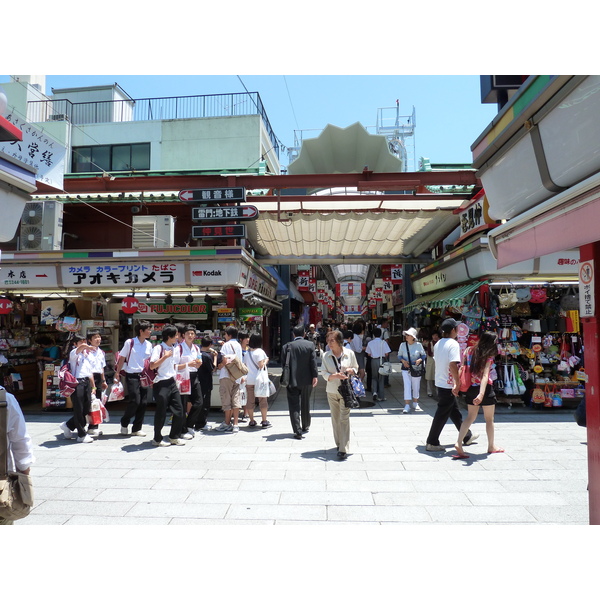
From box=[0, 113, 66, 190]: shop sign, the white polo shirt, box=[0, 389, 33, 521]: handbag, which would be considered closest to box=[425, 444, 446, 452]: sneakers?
the white polo shirt

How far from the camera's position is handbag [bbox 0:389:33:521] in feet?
9.64

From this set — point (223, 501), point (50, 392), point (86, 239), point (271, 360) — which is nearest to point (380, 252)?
point (271, 360)

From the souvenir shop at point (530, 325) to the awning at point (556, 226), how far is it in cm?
531

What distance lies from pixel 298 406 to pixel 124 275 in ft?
17.9

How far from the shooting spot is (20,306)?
11445 millimetres

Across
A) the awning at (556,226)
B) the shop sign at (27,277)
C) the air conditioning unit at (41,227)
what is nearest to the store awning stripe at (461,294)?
the awning at (556,226)

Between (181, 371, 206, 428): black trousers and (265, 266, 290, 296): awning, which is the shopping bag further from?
(265, 266, 290, 296): awning

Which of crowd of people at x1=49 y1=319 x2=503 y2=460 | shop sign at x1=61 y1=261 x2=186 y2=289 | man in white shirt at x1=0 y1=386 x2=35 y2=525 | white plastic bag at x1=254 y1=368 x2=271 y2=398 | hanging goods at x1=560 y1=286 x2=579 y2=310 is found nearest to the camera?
man in white shirt at x1=0 y1=386 x2=35 y2=525

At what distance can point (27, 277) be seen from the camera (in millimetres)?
10352

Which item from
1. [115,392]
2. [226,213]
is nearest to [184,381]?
[115,392]

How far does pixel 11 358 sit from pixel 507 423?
11245 millimetres

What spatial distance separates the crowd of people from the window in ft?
42.4

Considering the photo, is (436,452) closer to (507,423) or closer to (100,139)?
(507,423)

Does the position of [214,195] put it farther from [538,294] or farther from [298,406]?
[538,294]
